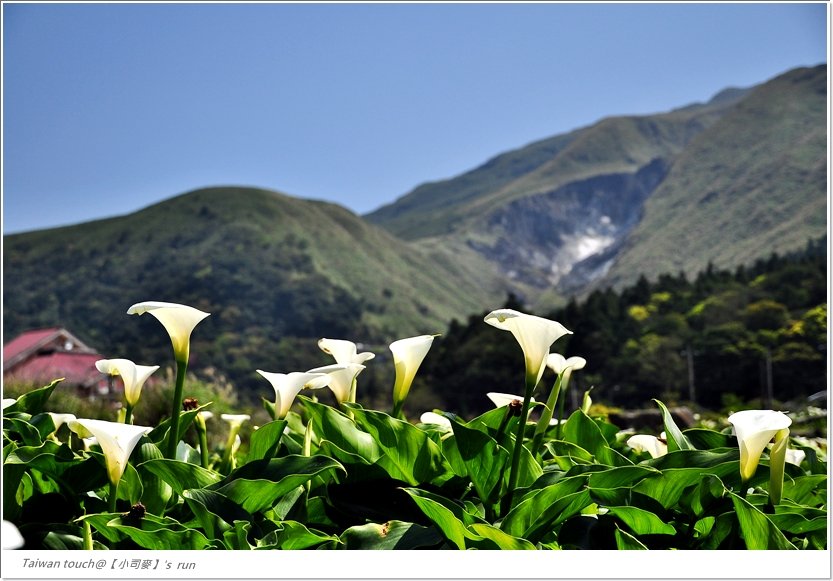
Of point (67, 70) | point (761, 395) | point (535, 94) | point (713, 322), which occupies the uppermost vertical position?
point (67, 70)

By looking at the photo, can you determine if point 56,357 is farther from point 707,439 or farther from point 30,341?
point 707,439

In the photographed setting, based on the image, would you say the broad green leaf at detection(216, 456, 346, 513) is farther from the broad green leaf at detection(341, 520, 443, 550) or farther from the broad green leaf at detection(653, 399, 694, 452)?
the broad green leaf at detection(653, 399, 694, 452)

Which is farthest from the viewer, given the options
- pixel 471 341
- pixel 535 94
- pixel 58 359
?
pixel 471 341

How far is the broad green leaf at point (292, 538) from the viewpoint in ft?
3.49

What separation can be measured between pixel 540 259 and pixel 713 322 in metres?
134

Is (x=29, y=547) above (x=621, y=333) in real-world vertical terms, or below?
above

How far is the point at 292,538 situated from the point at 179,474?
0.65 feet

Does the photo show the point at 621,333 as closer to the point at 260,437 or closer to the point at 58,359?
the point at 58,359

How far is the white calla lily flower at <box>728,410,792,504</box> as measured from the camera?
1.08m

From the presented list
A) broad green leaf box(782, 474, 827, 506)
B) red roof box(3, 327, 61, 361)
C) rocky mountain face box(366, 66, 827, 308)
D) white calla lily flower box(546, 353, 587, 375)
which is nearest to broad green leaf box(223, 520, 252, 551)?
white calla lily flower box(546, 353, 587, 375)

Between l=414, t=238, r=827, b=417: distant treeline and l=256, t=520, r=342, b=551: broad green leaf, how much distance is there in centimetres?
3205

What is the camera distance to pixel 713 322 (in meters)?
38.9

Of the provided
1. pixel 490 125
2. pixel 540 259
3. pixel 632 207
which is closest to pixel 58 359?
pixel 490 125

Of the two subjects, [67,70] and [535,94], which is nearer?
[67,70]
